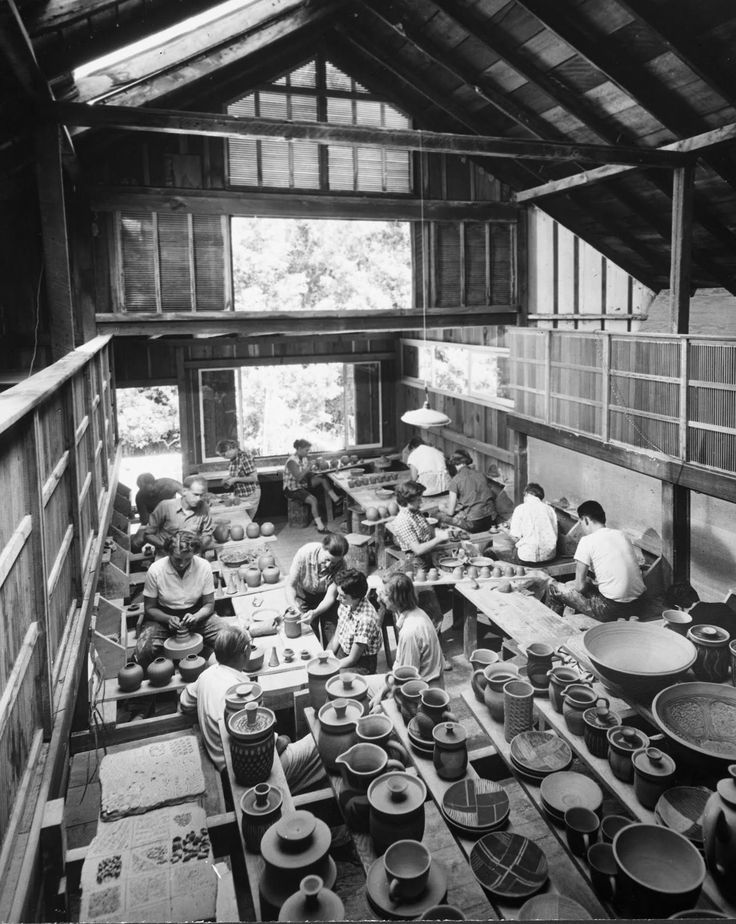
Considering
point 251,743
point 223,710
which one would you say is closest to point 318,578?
point 223,710

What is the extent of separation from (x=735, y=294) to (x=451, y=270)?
14.7ft

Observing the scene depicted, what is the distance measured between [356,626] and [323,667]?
97 centimetres

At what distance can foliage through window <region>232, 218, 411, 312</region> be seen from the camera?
36.8ft

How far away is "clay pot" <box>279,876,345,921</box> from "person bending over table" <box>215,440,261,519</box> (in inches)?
390

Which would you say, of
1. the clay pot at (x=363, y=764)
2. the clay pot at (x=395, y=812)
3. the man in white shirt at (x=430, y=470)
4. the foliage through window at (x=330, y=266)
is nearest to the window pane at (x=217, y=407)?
the foliage through window at (x=330, y=266)

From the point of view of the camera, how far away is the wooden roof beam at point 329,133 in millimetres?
6176

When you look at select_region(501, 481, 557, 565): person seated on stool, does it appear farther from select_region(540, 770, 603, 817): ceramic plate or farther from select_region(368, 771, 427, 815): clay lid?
select_region(368, 771, 427, 815): clay lid

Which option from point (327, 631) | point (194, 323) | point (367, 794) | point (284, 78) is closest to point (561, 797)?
point (367, 794)

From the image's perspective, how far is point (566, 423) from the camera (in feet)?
32.4

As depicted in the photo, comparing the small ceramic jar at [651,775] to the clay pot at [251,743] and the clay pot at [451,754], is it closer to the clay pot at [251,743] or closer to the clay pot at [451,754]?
the clay pot at [451,754]

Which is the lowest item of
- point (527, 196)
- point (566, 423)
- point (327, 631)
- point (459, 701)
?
point (459, 701)

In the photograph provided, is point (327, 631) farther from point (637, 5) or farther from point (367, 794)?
point (637, 5)

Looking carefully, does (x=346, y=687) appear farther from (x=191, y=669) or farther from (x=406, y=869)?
(x=191, y=669)

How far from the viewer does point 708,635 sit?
17.0 ft
